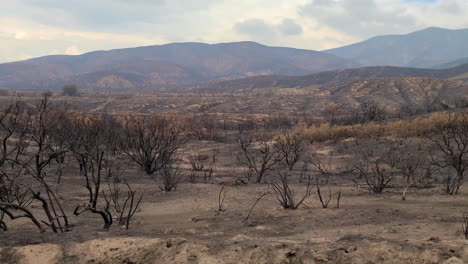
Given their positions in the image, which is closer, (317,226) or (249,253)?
(249,253)

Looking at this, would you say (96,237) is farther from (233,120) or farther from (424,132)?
(233,120)

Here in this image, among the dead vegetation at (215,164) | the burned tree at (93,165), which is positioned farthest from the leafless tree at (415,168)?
the burned tree at (93,165)

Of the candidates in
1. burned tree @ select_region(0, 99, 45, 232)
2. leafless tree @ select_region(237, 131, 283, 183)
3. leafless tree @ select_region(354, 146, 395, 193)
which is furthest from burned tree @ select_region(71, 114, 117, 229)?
leafless tree @ select_region(354, 146, 395, 193)

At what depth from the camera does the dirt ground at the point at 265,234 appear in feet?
12.6

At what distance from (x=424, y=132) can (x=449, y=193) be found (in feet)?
37.0

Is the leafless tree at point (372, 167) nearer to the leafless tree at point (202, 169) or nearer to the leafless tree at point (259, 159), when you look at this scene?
the leafless tree at point (259, 159)

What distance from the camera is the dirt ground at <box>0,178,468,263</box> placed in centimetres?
385

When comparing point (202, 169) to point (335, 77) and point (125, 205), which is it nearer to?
point (125, 205)

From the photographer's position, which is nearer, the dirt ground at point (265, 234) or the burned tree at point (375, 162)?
the dirt ground at point (265, 234)

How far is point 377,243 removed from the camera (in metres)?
3.94

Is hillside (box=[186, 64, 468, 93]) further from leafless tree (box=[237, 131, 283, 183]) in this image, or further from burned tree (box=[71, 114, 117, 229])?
burned tree (box=[71, 114, 117, 229])

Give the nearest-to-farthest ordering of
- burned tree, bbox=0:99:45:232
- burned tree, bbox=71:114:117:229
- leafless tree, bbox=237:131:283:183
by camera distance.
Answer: burned tree, bbox=0:99:45:232, burned tree, bbox=71:114:117:229, leafless tree, bbox=237:131:283:183

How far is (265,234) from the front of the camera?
527cm

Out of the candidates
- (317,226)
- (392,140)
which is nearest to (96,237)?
(317,226)
